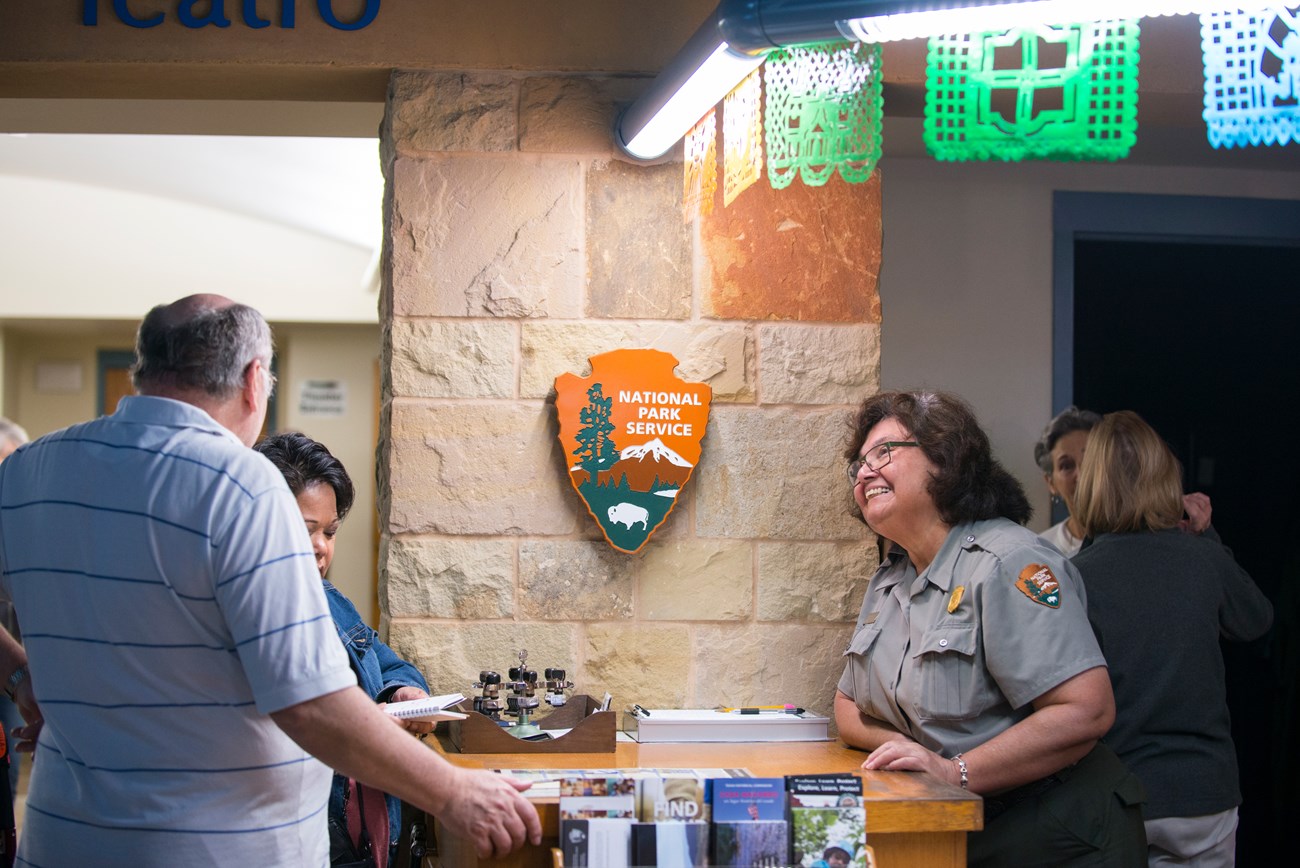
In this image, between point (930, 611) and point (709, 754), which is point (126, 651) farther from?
point (930, 611)

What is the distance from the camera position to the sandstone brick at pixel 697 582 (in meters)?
3.23

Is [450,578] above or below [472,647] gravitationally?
above

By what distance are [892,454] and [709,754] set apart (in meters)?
0.74

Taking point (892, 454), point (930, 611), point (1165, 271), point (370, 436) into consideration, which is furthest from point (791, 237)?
point (370, 436)

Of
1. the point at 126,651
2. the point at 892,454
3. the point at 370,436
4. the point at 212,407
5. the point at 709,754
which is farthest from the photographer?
the point at 370,436

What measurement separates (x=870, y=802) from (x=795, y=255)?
148 centimetres

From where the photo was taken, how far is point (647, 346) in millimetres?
3236

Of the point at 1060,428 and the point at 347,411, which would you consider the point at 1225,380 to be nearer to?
the point at 1060,428

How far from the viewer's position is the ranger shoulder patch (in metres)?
2.59

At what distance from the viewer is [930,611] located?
275cm

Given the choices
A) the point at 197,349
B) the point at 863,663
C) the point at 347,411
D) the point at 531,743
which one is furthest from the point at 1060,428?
the point at 347,411

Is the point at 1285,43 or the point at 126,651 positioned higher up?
the point at 1285,43

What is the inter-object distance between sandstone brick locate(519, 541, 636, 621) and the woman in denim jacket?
1.20ft

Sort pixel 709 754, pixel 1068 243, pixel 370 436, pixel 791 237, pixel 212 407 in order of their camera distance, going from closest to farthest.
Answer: pixel 212 407
pixel 709 754
pixel 791 237
pixel 1068 243
pixel 370 436
